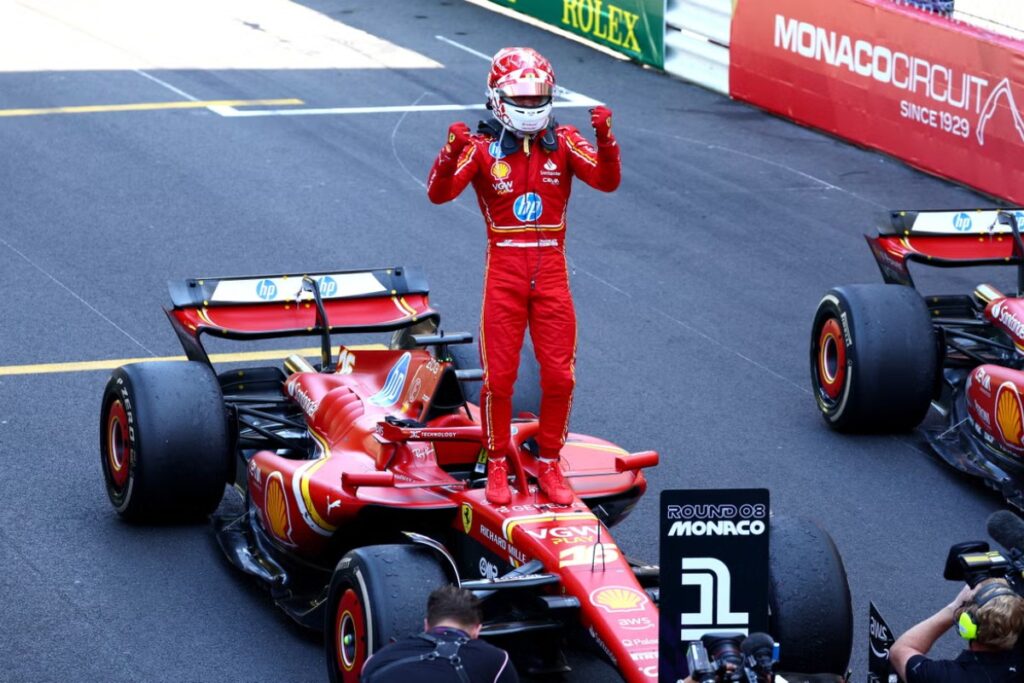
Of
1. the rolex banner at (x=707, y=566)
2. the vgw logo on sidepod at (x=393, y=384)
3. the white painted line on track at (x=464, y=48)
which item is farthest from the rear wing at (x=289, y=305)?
the white painted line on track at (x=464, y=48)

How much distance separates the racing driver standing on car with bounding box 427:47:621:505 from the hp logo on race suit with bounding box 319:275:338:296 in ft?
6.72

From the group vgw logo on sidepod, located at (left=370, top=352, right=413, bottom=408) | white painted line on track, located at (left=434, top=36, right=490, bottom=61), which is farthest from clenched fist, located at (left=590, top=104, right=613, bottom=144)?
white painted line on track, located at (left=434, top=36, right=490, bottom=61)

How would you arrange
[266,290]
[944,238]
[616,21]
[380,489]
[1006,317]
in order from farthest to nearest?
[616,21]
[944,238]
[1006,317]
[266,290]
[380,489]

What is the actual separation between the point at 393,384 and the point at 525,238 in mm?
1419

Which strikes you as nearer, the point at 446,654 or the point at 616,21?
the point at 446,654

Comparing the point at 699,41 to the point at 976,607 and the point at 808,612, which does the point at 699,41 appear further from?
the point at 976,607

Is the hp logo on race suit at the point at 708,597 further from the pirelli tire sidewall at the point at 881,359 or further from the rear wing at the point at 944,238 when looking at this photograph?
the rear wing at the point at 944,238

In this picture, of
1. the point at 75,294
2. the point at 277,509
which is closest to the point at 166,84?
the point at 75,294

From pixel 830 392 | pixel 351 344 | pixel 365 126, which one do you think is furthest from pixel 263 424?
pixel 365 126

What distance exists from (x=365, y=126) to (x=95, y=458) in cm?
771

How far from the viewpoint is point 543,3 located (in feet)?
69.1

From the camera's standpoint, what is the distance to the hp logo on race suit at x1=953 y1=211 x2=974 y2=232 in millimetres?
10789

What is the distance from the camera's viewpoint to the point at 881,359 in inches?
403

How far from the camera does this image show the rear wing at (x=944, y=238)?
10742mm
